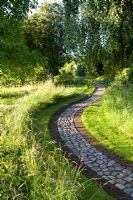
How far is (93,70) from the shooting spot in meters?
17.2

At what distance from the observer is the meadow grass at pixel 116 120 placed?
Result: 11.3m

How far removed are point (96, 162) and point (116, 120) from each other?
4459 mm

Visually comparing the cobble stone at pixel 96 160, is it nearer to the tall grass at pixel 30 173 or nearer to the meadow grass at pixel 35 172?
the meadow grass at pixel 35 172

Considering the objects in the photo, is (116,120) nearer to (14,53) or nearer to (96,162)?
(96,162)

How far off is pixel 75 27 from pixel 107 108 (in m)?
3.92

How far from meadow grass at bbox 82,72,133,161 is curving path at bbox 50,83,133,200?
618 mm

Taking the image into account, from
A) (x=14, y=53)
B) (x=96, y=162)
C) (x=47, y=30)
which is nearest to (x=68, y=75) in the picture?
(x=47, y=30)

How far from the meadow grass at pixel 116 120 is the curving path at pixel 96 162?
618mm

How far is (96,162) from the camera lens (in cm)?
941

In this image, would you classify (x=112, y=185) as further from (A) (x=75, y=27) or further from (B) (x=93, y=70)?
(B) (x=93, y=70)

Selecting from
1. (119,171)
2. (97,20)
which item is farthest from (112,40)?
(119,171)

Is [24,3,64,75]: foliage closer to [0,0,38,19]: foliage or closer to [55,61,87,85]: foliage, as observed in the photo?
[55,61,87,85]: foliage

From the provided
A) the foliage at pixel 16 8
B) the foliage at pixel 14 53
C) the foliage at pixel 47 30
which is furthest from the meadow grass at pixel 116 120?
the foliage at pixel 47 30

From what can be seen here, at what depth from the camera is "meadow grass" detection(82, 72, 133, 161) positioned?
1128 centimetres
